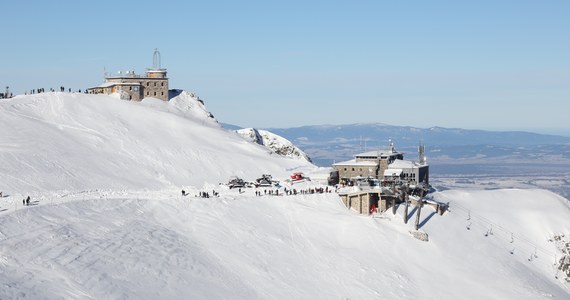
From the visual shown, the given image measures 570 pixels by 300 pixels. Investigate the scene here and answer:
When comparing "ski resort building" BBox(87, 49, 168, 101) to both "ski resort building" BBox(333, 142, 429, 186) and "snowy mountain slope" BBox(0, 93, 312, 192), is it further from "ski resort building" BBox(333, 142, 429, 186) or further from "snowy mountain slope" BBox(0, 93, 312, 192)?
"ski resort building" BBox(333, 142, 429, 186)

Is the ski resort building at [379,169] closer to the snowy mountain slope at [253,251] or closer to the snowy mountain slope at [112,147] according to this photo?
the snowy mountain slope at [253,251]

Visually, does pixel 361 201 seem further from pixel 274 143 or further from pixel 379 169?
pixel 274 143

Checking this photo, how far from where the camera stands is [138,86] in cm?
11425

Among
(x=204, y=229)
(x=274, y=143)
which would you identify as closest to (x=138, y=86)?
(x=274, y=143)

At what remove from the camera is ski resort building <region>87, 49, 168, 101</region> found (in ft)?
374

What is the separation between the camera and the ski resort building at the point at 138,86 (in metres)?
114

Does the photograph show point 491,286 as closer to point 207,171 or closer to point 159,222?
point 159,222

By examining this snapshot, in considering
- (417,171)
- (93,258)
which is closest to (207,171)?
(417,171)

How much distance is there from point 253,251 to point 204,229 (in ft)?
15.4

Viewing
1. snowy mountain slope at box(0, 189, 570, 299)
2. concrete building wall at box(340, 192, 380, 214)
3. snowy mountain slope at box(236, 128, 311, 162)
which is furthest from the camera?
snowy mountain slope at box(236, 128, 311, 162)

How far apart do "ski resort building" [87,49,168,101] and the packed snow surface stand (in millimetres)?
11367

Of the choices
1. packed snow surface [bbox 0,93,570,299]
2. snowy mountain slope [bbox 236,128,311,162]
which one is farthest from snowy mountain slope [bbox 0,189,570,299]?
snowy mountain slope [bbox 236,128,311,162]

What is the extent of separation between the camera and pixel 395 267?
214 feet

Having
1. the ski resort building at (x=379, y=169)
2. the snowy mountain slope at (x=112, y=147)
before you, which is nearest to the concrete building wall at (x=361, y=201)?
the ski resort building at (x=379, y=169)
